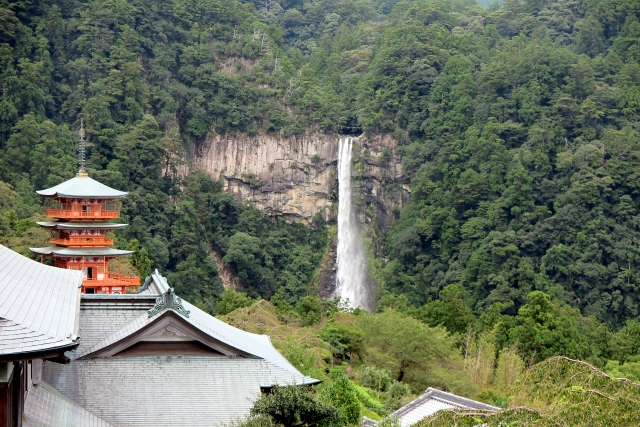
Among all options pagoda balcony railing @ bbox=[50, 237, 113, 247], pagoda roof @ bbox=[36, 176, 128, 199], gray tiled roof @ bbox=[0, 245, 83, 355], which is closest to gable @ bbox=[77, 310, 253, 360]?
gray tiled roof @ bbox=[0, 245, 83, 355]

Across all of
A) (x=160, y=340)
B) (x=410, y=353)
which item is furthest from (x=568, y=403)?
(x=410, y=353)

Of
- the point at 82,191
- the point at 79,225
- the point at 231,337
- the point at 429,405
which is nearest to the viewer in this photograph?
the point at 231,337

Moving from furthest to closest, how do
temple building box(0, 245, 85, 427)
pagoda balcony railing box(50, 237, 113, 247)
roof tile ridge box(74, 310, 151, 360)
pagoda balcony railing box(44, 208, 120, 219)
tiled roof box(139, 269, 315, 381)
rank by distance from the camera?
pagoda balcony railing box(50, 237, 113, 247)
pagoda balcony railing box(44, 208, 120, 219)
tiled roof box(139, 269, 315, 381)
roof tile ridge box(74, 310, 151, 360)
temple building box(0, 245, 85, 427)

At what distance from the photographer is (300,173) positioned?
68.1 meters

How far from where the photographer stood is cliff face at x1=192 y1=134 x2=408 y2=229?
67250 mm

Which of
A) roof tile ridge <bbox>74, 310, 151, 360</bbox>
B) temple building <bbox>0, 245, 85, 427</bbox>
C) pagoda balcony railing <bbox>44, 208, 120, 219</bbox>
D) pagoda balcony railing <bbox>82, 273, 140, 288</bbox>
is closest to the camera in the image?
temple building <bbox>0, 245, 85, 427</bbox>

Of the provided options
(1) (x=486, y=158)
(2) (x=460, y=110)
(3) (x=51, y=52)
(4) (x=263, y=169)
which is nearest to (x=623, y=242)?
(1) (x=486, y=158)

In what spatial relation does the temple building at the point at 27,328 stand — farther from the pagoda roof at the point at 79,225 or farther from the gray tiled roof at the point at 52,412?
the pagoda roof at the point at 79,225

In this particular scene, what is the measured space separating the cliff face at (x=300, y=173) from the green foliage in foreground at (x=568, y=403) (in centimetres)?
5439

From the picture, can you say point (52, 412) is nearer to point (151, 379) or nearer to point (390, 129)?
point (151, 379)

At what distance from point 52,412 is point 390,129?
5588cm

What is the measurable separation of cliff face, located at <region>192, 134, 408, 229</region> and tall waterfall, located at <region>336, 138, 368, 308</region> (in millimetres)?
596

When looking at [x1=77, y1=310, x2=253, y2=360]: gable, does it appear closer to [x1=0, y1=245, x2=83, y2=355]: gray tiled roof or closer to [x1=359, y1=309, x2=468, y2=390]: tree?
[x1=0, y1=245, x2=83, y2=355]: gray tiled roof

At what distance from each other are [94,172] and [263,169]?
14.4 meters
